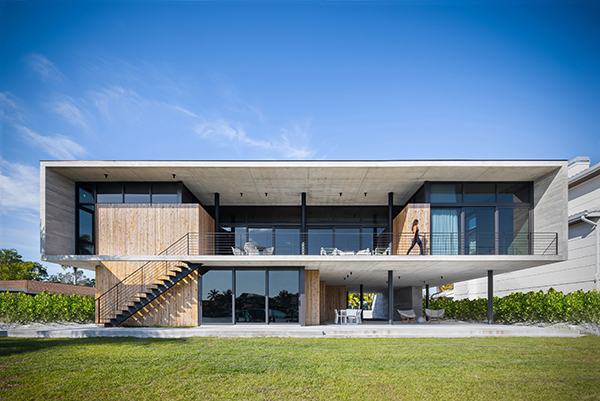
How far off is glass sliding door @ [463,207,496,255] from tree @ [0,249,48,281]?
36604 mm

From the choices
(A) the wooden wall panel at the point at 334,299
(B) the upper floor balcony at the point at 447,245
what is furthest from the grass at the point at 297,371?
(A) the wooden wall panel at the point at 334,299

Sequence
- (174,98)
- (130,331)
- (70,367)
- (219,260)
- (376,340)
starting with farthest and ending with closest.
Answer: (174,98) → (219,260) → (130,331) → (376,340) → (70,367)

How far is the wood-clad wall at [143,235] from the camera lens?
45.3ft

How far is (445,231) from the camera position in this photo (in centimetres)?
1422

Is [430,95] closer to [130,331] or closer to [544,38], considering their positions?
[544,38]

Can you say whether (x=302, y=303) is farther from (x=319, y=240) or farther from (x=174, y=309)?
(x=174, y=309)

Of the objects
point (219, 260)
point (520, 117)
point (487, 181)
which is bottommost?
point (219, 260)

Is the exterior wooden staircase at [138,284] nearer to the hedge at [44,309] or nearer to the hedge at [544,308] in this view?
the hedge at [44,309]

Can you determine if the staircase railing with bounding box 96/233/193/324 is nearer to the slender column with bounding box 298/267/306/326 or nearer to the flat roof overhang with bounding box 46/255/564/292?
the flat roof overhang with bounding box 46/255/564/292

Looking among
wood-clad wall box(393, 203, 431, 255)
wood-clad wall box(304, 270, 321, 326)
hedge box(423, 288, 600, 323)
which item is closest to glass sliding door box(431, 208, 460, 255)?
wood-clad wall box(393, 203, 431, 255)

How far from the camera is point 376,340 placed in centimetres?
1069

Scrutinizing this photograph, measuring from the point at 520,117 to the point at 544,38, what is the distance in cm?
506

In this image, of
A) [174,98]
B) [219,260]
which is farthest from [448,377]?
[174,98]

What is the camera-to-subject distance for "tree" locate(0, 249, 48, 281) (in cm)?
3388
